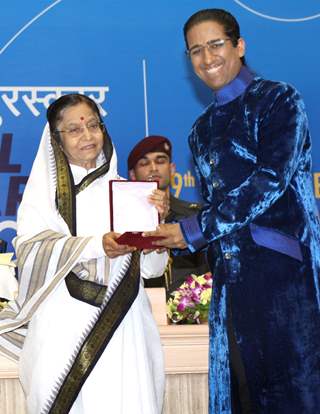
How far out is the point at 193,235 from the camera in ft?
8.38

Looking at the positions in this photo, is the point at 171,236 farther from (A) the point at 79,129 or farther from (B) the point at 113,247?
(A) the point at 79,129

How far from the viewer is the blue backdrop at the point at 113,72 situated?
203 inches

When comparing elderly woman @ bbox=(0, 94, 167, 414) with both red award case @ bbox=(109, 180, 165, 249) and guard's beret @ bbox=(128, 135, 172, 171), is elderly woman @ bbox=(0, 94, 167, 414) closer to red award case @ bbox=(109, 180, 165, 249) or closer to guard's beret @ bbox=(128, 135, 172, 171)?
red award case @ bbox=(109, 180, 165, 249)

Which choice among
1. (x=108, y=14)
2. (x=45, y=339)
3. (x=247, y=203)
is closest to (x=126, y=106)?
(x=108, y=14)

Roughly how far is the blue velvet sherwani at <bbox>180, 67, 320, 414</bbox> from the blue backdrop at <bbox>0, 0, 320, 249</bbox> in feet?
8.78

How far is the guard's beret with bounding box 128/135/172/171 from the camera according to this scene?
15.5 feet

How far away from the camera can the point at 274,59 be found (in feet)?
17.8

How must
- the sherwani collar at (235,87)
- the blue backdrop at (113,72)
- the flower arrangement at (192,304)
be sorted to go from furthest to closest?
the blue backdrop at (113,72), the flower arrangement at (192,304), the sherwani collar at (235,87)

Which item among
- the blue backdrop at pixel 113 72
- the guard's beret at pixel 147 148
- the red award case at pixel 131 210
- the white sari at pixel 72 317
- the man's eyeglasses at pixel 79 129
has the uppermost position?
the blue backdrop at pixel 113 72

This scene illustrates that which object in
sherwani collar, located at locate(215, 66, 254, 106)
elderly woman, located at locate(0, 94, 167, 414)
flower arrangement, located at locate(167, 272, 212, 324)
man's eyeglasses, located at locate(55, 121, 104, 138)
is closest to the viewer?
sherwani collar, located at locate(215, 66, 254, 106)

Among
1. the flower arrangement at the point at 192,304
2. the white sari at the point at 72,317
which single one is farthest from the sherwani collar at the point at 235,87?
the flower arrangement at the point at 192,304

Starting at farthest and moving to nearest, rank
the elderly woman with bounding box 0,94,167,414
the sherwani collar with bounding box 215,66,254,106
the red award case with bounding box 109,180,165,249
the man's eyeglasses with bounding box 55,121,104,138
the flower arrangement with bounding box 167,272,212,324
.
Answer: the flower arrangement with bounding box 167,272,212,324 < the man's eyeglasses with bounding box 55,121,104,138 < the elderly woman with bounding box 0,94,167,414 < the red award case with bounding box 109,180,165,249 < the sherwani collar with bounding box 215,66,254,106

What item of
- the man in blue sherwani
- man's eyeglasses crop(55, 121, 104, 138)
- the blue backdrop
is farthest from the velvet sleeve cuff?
the blue backdrop

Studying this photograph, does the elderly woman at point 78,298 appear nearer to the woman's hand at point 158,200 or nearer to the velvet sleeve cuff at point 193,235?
Result: the woman's hand at point 158,200
